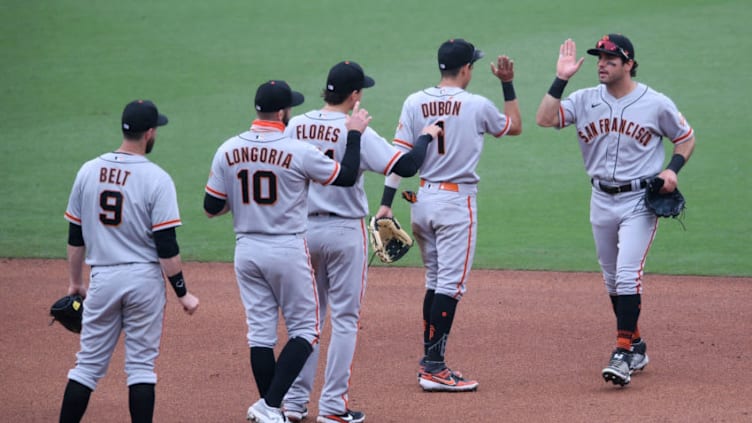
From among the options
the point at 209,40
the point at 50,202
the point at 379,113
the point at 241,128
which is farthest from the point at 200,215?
the point at 209,40

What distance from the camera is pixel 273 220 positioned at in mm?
5152

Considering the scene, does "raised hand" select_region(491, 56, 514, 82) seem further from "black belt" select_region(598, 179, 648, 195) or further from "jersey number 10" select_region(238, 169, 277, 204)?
"jersey number 10" select_region(238, 169, 277, 204)

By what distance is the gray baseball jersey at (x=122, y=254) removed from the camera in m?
4.81

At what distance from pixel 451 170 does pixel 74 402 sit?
2563 mm

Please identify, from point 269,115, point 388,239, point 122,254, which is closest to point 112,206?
point 122,254

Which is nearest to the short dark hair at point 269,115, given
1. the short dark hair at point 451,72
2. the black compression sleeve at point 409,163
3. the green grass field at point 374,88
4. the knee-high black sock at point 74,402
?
the black compression sleeve at point 409,163

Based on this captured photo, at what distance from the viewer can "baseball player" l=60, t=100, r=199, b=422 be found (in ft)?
15.8

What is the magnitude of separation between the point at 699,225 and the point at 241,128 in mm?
6646

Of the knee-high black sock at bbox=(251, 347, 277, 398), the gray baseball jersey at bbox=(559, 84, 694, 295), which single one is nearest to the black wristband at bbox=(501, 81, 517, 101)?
the gray baseball jersey at bbox=(559, 84, 694, 295)

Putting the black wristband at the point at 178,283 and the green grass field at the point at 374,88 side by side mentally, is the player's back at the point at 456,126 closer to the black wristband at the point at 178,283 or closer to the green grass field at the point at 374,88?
the black wristband at the point at 178,283

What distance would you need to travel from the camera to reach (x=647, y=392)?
19.3 feet

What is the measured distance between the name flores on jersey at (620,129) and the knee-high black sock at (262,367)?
249cm

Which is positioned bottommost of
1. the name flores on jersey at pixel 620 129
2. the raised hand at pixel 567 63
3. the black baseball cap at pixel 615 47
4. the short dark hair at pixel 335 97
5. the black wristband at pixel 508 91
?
the name flores on jersey at pixel 620 129

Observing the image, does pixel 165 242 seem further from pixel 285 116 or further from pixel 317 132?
pixel 317 132
